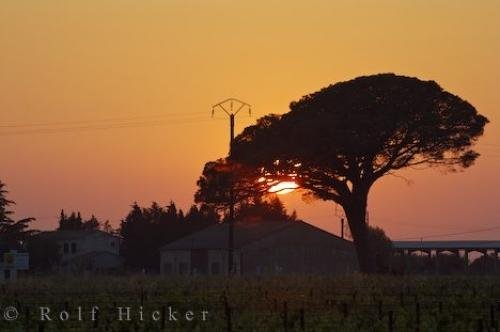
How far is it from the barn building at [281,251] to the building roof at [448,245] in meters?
14.7

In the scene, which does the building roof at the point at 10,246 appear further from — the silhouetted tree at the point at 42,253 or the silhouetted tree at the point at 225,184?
the silhouetted tree at the point at 225,184

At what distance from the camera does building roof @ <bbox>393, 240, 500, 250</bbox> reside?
10443 cm

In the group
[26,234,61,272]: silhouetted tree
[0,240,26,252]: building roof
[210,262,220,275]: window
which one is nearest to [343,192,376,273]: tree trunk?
[210,262,220,275]: window

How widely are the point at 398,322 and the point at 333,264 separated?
6200 centimetres

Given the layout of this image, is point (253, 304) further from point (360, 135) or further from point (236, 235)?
point (236, 235)

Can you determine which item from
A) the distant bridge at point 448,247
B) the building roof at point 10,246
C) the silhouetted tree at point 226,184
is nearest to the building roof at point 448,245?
the distant bridge at point 448,247

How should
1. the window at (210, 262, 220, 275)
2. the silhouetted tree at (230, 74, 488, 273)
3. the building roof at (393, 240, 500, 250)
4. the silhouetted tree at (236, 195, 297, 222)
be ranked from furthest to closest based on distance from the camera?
the silhouetted tree at (236, 195, 297, 222) → the building roof at (393, 240, 500, 250) → the window at (210, 262, 220, 275) → the silhouetted tree at (230, 74, 488, 273)

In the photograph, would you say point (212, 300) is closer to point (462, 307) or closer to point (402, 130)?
point (462, 307)

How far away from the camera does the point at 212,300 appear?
148ft

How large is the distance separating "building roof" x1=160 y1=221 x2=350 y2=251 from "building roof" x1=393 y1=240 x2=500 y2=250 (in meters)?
16.2

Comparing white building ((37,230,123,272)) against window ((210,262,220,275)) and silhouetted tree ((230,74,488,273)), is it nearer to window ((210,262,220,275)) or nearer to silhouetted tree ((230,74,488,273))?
window ((210,262,220,275))

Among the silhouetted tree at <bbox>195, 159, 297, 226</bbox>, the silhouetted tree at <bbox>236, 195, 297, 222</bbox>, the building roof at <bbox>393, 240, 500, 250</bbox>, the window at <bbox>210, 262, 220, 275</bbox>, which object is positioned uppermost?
the silhouetted tree at <bbox>236, 195, 297, 222</bbox>

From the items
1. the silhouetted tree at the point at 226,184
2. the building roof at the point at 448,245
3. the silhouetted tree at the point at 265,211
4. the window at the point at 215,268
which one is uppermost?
the silhouetted tree at the point at 265,211

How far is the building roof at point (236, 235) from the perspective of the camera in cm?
9557
